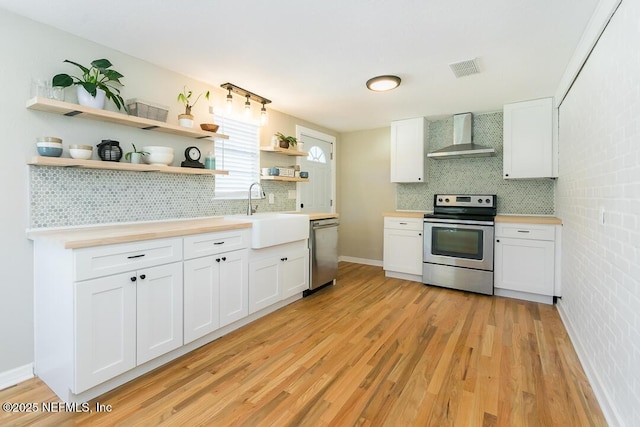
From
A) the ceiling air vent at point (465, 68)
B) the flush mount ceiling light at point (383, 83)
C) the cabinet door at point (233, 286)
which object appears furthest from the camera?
the flush mount ceiling light at point (383, 83)

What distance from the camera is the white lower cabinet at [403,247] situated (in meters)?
4.16

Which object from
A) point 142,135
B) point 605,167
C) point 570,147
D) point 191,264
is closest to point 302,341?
point 191,264

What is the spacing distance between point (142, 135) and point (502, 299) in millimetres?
4100

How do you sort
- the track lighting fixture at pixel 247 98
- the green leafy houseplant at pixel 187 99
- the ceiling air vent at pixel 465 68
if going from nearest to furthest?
the ceiling air vent at pixel 465 68, the green leafy houseplant at pixel 187 99, the track lighting fixture at pixel 247 98

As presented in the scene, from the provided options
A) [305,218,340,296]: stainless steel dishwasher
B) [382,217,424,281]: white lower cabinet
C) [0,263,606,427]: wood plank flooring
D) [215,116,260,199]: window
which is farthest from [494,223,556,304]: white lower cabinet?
[215,116,260,199]: window

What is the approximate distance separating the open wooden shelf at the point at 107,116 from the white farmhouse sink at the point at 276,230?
921 millimetres

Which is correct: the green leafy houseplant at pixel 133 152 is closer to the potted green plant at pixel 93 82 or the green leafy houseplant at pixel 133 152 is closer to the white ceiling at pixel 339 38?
the potted green plant at pixel 93 82

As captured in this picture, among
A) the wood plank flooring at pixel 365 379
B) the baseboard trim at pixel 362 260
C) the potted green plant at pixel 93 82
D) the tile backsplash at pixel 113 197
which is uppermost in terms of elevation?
the potted green plant at pixel 93 82

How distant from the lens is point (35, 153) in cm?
200

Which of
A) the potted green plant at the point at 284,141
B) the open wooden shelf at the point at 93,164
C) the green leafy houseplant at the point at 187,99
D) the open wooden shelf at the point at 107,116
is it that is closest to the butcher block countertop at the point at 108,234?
the open wooden shelf at the point at 93,164

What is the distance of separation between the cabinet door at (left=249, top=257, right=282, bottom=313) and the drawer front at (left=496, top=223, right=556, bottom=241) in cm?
263

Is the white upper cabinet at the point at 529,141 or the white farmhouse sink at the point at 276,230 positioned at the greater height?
the white upper cabinet at the point at 529,141

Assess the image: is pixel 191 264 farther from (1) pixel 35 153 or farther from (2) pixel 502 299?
(2) pixel 502 299

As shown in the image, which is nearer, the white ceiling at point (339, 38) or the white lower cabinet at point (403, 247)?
the white ceiling at point (339, 38)
